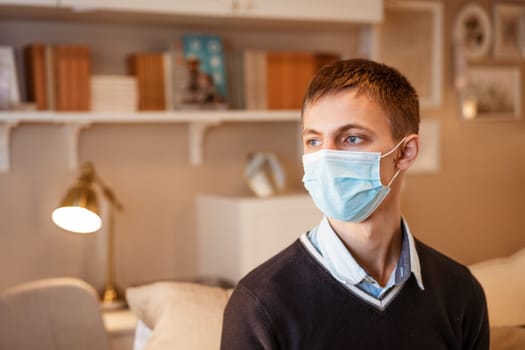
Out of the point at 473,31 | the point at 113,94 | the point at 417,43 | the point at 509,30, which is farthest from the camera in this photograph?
the point at 509,30

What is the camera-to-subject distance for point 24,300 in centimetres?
222

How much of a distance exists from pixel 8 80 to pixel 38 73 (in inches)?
4.1

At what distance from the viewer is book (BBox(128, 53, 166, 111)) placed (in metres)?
2.88

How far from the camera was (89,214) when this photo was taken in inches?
92.7

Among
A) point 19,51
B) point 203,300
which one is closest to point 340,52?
point 19,51

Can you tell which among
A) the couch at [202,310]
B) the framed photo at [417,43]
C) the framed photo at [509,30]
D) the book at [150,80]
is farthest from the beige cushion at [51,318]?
the framed photo at [509,30]

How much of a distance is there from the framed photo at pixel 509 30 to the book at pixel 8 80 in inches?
90.7

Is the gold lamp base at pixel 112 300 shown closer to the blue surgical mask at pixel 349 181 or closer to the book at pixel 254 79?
the book at pixel 254 79


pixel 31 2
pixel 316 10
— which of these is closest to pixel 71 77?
pixel 31 2

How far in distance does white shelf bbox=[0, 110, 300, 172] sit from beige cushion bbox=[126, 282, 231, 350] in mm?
915

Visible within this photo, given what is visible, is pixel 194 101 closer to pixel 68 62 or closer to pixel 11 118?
pixel 68 62

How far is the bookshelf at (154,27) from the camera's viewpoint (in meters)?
2.67

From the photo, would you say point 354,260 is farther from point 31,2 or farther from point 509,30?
point 509,30

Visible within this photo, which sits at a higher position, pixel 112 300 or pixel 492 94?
pixel 492 94
